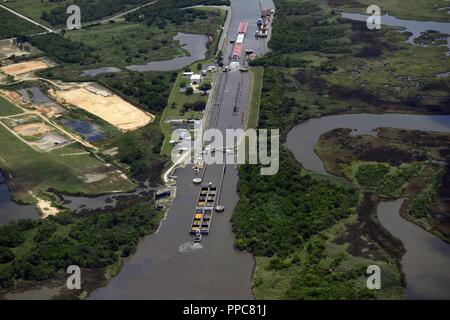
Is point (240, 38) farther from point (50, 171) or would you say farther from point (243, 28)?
point (50, 171)

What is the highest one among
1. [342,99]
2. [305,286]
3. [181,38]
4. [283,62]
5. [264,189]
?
[181,38]

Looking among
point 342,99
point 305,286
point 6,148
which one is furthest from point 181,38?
point 305,286

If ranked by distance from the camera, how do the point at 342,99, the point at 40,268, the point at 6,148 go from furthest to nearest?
the point at 342,99
the point at 6,148
the point at 40,268

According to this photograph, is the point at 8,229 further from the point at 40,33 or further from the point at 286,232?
the point at 40,33

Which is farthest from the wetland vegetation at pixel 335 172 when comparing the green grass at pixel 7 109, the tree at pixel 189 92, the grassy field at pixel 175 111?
the green grass at pixel 7 109

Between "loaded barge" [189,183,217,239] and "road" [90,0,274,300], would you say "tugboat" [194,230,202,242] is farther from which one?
"road" [90,0,274,300]
